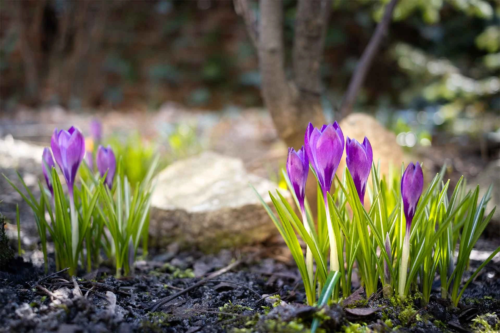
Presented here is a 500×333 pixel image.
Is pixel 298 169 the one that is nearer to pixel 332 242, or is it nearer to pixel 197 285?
pixel 332 242

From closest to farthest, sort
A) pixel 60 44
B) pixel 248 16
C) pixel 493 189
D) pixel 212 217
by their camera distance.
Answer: pixel 212 217
pixel 248 16
pixel 493 189
pixel 60 44

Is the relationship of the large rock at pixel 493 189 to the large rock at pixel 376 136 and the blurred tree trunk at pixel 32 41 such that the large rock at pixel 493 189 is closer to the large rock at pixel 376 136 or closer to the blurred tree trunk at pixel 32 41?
the large rock at pixel 376 136

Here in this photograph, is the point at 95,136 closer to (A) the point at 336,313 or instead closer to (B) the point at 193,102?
(A) the point at 336,313

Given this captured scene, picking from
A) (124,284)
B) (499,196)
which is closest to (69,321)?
(124,284)

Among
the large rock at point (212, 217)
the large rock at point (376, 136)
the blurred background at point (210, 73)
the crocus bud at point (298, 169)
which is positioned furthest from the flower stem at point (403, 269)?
the blurred background at point (210, 73)

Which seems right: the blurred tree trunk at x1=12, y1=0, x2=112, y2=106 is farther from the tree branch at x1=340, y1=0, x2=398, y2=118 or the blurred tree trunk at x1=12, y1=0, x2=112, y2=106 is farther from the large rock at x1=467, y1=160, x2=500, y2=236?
the large rock at x1=467, y1=160, x2=500, y2=236

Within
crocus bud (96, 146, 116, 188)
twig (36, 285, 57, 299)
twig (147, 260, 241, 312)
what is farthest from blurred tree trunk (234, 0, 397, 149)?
twig (36, 285, 57, 299)

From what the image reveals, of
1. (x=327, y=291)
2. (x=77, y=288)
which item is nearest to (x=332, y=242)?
(x=327, y=291)
